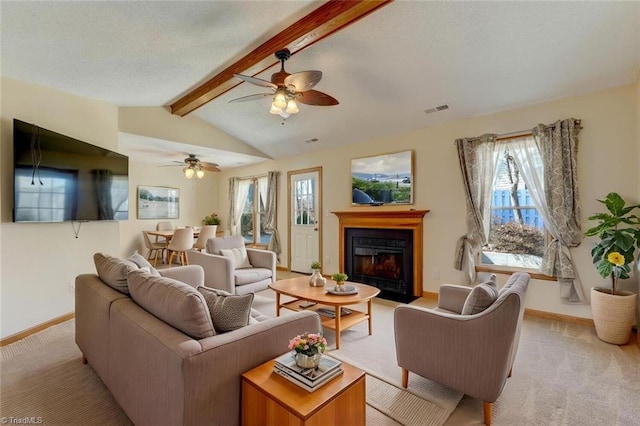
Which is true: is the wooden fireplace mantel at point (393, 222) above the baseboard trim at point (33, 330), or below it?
above

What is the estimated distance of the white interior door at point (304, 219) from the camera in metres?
5.72

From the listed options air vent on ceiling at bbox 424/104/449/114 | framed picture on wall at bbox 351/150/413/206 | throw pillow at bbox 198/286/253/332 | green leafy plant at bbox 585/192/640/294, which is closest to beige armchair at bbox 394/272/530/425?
throw pillow at bbox 198/286/253/332

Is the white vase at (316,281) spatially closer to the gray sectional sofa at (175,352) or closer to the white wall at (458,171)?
the gray sectional sofa at (175,352)

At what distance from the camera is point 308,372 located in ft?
4.37

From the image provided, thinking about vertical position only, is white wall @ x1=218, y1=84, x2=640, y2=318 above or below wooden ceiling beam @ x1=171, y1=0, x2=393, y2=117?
below

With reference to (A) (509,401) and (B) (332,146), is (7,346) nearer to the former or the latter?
(A) (509,401)

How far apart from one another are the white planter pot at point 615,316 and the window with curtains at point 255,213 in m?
5.47

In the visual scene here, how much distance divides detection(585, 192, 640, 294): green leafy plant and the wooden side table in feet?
9.19

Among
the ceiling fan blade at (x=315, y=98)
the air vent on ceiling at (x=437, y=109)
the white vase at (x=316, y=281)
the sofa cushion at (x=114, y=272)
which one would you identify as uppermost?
the air vent on ceiling at (x=437, y=109)

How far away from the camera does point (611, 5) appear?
7.30ft

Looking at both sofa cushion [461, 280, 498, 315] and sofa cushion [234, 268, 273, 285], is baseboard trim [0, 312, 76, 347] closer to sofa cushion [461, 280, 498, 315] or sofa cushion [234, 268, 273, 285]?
sofa cushion [234, 268, 273, 285]

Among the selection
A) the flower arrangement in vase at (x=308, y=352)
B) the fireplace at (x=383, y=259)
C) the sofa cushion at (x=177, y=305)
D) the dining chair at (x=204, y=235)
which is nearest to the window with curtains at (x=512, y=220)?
the fireplace at (x=383, y=259)

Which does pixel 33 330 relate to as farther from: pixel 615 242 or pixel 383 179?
pixel 615 242

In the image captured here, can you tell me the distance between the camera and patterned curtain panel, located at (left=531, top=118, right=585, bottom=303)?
3182mm
